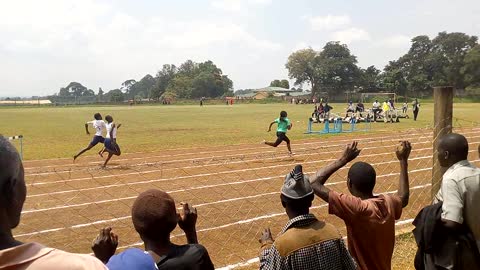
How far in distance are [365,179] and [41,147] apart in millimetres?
20317

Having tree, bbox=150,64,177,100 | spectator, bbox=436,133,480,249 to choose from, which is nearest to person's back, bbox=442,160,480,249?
spectator, bbox=436,133,480,249

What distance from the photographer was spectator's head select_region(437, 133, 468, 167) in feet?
12.4

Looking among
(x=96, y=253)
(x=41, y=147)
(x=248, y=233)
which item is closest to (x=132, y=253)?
(x=96, y=253)

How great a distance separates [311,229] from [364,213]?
0.63m

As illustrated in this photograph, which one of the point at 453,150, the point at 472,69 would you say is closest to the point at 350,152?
the point at 453,150

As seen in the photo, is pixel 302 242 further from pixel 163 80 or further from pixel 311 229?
pixel 163 80

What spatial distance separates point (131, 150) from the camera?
64.6 feet

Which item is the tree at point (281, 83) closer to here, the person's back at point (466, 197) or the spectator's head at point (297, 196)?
the person's back at point (466, 197)

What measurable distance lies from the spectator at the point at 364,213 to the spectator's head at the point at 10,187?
2.04 metres

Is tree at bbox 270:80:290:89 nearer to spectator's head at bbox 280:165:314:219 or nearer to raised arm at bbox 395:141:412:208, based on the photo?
raised arm at bbox 395:141:412:208

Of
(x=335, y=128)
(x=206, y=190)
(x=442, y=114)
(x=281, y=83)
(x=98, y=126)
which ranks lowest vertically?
(x=335, y=128)

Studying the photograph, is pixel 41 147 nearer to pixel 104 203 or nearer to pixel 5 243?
pixel 104 203

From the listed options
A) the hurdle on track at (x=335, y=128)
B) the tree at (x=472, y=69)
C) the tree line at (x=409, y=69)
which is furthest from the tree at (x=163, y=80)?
the hurdle on track at (x=335, y=128)

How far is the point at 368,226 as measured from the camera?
3279 mm
